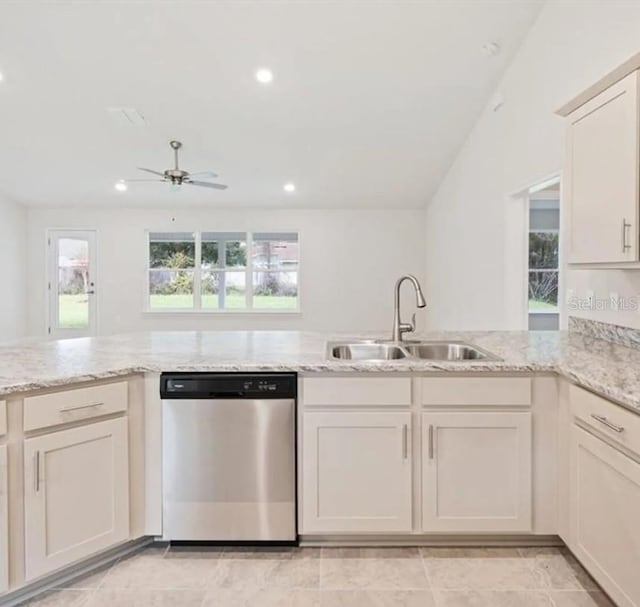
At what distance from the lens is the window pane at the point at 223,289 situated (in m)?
8.45

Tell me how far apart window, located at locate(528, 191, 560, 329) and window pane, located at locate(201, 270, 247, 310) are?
Result: 473cm

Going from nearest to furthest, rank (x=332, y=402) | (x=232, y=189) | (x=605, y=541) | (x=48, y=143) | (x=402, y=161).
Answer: (x=605, y=541) < (x=332, y=402) < (x=48, y=143) < (x=402, y=161) < (x=232, y=189)

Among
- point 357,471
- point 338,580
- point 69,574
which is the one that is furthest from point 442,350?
point 69,574

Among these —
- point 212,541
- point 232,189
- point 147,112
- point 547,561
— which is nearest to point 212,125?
point 147,112

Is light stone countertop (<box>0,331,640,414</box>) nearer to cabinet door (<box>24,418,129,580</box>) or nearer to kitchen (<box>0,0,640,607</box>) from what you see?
kitchen (<box>0,0,640,607</box>)

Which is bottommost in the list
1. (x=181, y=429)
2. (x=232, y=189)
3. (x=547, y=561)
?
(x=547, y=561)

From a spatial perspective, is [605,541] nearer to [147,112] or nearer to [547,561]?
[547,561]

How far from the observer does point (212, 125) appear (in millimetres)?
5258

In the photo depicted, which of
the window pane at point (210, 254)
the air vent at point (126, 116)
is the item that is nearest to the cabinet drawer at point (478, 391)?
the air vent at point (126, 116)

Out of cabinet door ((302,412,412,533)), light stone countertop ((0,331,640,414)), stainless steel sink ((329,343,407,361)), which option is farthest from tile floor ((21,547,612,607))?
stainless steel sink ((329,343,407,361))

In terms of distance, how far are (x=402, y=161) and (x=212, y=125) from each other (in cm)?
244

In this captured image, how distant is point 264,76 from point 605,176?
131 inches

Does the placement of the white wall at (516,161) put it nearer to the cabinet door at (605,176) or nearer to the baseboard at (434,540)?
the cabinet door at (605,176)

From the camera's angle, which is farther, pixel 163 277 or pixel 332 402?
pixel 163 277
